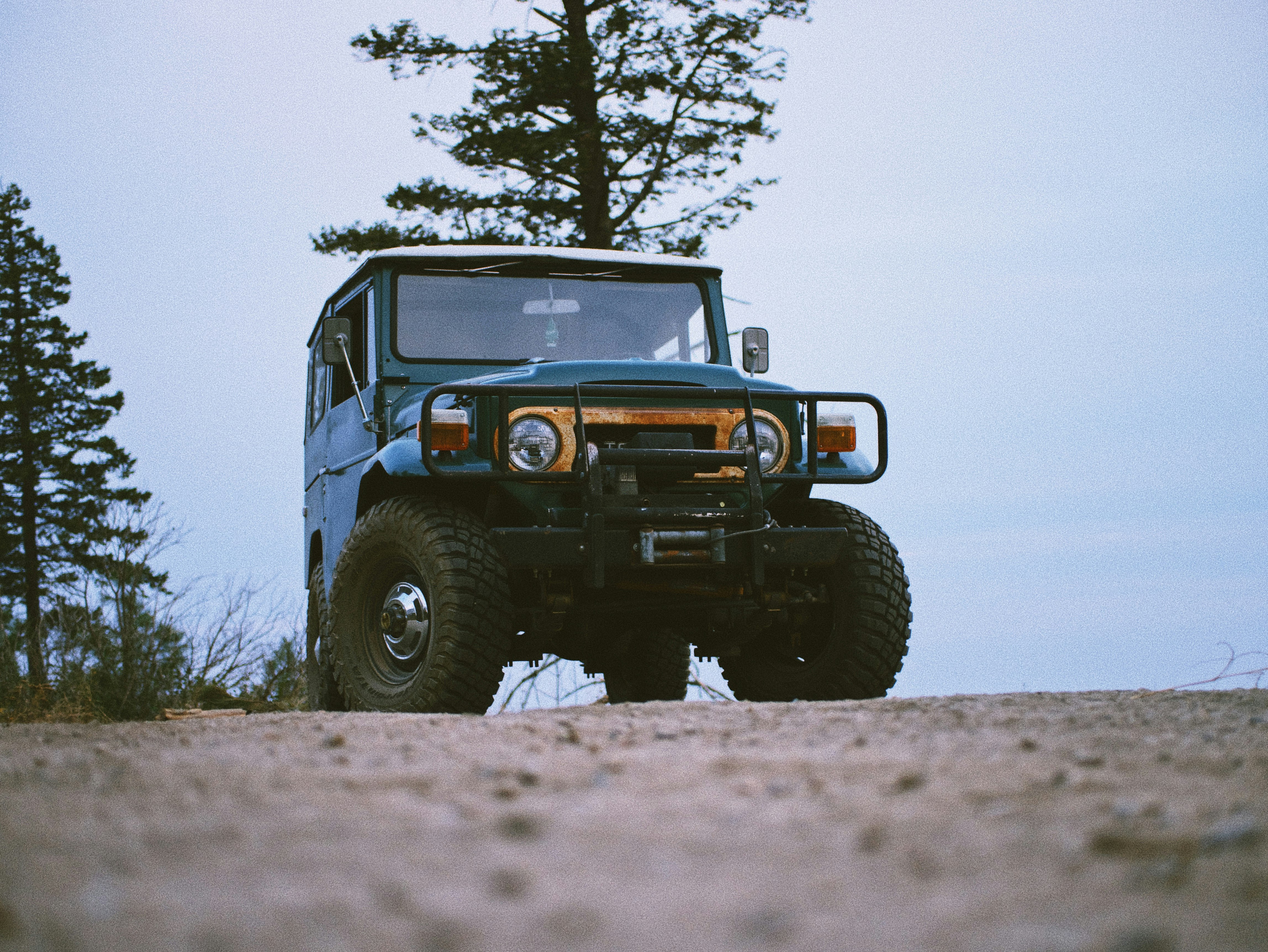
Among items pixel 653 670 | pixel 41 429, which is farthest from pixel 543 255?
pixel 41 429

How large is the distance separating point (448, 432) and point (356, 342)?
1.93m

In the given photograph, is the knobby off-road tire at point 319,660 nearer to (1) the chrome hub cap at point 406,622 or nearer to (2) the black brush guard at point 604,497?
(1) the chrome hub cap at point 406,622

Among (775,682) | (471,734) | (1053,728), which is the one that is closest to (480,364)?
(775,682)

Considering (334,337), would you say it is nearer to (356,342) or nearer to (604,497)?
(356,342)

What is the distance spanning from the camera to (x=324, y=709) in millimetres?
8695

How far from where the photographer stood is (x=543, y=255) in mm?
7508

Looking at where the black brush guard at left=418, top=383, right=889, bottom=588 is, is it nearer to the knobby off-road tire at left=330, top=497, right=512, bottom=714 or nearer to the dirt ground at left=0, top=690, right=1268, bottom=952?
the knobby off-road tire at left=330, top=497, right=512, bottom=714

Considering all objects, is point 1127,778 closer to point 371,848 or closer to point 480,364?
point 371,848

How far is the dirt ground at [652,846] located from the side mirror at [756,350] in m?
4.27

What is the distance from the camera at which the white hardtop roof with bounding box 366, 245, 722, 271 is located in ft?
24.3

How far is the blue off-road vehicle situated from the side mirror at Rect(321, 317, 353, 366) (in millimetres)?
13

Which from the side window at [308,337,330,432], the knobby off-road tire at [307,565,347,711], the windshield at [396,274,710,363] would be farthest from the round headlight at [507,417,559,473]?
the side window at [308,337,330,432]

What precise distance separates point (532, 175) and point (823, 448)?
414 inches

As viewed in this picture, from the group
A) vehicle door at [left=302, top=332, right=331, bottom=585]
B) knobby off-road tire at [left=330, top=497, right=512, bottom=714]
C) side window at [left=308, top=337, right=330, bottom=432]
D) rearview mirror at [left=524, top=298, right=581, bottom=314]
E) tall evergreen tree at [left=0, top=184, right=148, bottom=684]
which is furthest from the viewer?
tall evergreen tree at [left=0, top=184, right=148, bottom=684]
